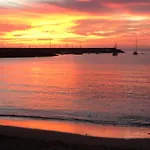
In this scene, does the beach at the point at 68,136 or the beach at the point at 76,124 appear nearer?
the beach at the point at 68,136

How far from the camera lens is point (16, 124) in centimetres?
1689

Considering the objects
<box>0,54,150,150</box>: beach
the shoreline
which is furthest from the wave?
the shoreline

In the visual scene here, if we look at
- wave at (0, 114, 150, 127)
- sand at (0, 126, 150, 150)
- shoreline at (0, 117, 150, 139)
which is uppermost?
sand at (0, 126, 150, 150)

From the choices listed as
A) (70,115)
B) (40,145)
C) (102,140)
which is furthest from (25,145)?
(70,115)

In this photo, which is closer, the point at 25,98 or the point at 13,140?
the point at 13,140

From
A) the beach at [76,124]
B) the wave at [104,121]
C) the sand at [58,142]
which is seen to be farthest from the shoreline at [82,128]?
the sand at [58,142]

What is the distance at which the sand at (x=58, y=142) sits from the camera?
10461 mm

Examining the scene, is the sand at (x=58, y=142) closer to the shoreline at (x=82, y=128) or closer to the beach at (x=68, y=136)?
the beach at (x=68, y=136)

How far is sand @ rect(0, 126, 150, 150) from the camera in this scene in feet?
34.3

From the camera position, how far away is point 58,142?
11258 millimetres

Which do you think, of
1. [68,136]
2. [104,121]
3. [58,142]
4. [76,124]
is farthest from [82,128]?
[58,142]

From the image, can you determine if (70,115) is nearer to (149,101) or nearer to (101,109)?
(101,109)

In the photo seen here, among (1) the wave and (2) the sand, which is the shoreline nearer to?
(1) the wave

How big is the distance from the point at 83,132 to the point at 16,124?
3805 millimetres
